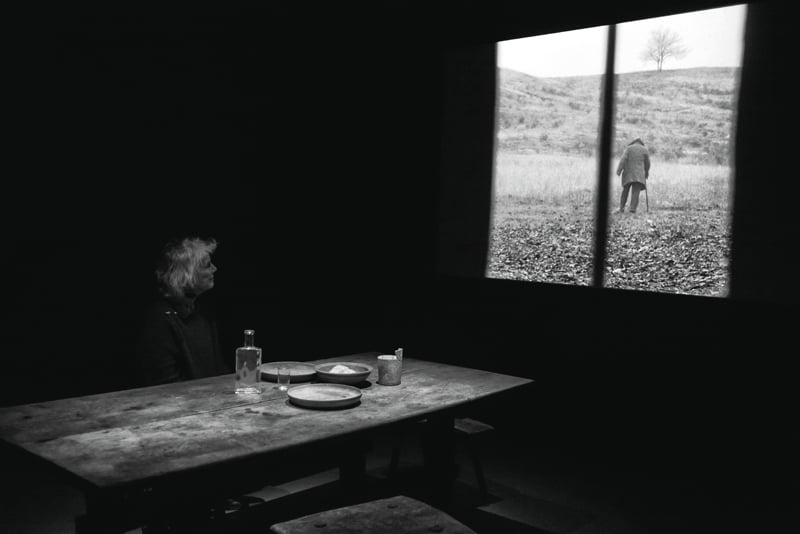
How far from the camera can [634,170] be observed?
4.14m

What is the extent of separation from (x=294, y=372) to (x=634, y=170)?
2468 mm

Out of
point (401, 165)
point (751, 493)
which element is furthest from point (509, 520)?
point (401, 165)

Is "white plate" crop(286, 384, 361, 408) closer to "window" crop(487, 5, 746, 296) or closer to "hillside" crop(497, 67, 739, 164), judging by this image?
"window" crop(487, 5, 746, 296)

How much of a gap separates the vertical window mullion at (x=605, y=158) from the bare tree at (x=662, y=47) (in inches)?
8.4

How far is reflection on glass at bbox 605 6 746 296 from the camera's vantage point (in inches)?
150

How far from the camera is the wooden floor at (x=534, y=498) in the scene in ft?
10.6

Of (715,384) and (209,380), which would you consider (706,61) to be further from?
(209,380)

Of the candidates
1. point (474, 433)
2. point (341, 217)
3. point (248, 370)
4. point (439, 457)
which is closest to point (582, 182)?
point (474, 433)

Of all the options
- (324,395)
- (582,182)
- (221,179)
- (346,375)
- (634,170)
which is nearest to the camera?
(324,395)

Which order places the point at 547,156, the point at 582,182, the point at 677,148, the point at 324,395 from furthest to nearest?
the point at 547,156
the point at 582,182
the point at 677,148
the point at 324,395

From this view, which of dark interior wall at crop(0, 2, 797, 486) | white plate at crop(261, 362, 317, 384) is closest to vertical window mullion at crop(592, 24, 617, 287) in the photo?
dark interior wall at crop(0, 2, 797, 486)

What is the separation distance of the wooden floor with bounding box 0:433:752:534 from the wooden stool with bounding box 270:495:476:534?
64 cm

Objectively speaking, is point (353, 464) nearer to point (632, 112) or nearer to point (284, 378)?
point (284, 378)

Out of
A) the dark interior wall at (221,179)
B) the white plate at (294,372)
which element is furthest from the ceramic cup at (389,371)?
the dark interior wall at (221,179)
